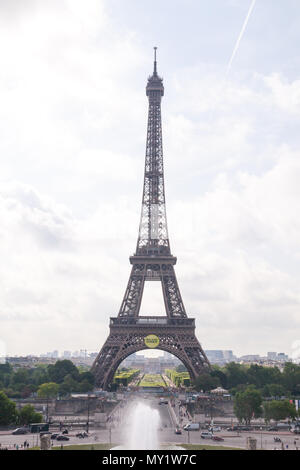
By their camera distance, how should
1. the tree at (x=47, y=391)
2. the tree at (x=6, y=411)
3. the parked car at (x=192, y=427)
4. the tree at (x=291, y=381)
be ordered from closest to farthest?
the tree at (x=6, y=411)
the parked car at (x=192, y=427)
the tree at (x=47, y=391)
the tree at (x=291, y=381)

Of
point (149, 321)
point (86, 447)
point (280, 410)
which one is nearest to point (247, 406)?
point (280, 410)

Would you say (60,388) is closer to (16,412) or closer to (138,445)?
(16,412)

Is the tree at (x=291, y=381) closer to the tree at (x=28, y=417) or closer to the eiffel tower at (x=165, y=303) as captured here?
the eiffel tower at (x=165, y=303)

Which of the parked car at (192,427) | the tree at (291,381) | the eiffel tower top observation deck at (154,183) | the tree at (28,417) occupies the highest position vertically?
the eiffel tower top observation deck at (154,183)

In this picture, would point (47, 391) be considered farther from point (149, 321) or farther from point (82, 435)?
point (82, 435)

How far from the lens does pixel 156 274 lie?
104m

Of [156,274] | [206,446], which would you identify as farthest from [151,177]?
[206,446]

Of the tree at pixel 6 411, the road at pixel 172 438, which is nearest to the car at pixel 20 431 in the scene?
the road at pixel 172 438

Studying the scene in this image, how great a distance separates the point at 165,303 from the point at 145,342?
905 centimetres

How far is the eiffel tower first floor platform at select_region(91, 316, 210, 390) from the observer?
316 feet

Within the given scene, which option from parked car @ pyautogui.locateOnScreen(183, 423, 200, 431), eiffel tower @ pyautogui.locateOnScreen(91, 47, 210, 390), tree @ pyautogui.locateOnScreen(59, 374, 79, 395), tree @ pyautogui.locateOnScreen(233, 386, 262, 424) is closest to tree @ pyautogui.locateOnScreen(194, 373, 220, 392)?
eiffel tower @ pyautogui.locateOnScreen(91, 47, 210, 390)

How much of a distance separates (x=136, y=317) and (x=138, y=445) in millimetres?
48000

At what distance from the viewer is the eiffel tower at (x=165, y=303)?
96875 millimetres

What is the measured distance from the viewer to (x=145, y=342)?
9775cm
